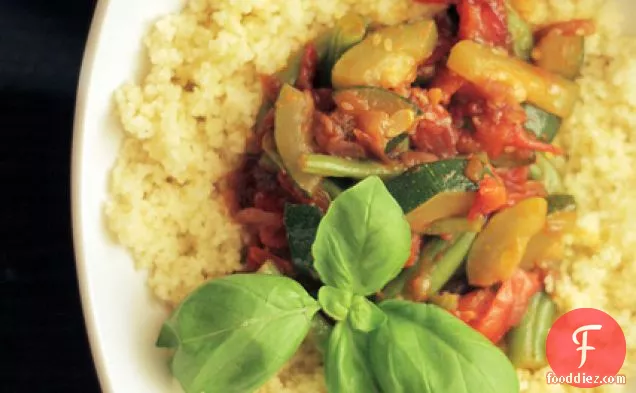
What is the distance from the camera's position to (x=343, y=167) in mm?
1940

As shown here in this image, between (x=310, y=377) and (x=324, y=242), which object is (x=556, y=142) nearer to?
(x=324, y=242)

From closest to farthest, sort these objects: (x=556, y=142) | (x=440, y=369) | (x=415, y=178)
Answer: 1. (x=440, y=369)
2. (x=415, y=178)
3. (x=556, y=142)

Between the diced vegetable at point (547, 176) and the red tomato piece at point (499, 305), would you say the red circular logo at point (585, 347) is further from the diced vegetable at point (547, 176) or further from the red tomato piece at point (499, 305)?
the diced vegetable at point (547, 176)

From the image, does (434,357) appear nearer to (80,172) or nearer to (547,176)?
(547,176)

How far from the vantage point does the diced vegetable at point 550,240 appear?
6.67ft

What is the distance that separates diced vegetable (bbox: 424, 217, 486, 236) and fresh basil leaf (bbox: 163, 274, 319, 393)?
42 centimetres

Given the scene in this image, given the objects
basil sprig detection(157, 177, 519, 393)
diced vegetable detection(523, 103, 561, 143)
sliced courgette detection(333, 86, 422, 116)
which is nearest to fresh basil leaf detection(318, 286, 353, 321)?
basil sprig detection(157, 177, 519, 393)

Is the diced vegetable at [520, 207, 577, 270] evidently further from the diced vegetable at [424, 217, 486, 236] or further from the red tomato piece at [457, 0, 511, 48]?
the red tomato piece at [457, 0, 511, 48]

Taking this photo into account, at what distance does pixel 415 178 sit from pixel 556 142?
478mm

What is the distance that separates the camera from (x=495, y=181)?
1985 mm

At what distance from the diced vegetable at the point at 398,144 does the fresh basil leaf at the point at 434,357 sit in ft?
1.40

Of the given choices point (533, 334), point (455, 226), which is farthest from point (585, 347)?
point (455, 226)

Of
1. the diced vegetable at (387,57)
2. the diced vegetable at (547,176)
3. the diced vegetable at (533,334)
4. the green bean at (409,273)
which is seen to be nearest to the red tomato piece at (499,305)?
the diced vegetable at (533,334)

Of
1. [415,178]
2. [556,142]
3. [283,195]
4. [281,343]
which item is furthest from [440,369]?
[556,142]
